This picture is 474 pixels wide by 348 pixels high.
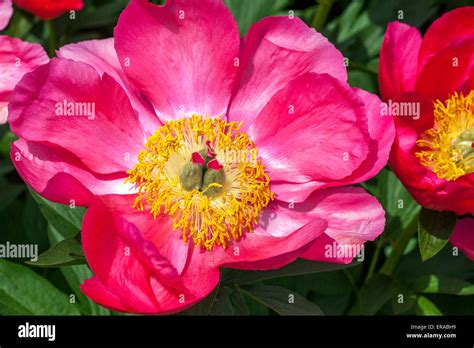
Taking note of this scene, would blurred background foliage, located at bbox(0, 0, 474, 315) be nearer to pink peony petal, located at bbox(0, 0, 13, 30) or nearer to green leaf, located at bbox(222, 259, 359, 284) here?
green leaf, located at bbox(222, 259, 359, 284)

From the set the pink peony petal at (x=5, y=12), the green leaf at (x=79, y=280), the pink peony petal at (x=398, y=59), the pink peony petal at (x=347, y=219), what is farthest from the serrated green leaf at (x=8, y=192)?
the pink peony petal at (x=398, y=59)

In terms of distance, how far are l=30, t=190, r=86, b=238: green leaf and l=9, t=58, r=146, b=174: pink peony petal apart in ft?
0.52

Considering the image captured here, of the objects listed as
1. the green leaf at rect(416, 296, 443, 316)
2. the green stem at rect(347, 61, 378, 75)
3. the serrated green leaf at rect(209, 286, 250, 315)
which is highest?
the green stem at rect(347, 61, 378, 75)

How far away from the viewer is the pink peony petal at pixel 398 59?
1122 mm

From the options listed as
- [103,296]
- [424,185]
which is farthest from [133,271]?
[424,185]

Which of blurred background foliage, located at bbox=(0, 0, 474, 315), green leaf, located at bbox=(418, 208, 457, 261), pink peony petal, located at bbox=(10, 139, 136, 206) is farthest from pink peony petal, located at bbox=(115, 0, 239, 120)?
green leaf, located at bbox=(418, 208, 457, 261)

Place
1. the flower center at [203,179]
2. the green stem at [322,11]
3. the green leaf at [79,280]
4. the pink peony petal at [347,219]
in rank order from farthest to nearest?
the green stem at [322,11]
the green leaf at [79,280]
the flower center at [203,179]
the pink peony petal at [347,219]

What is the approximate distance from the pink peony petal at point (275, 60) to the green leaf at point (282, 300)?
28 centimetres

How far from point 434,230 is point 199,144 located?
0.42 m

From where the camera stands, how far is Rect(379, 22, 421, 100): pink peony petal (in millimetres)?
1122

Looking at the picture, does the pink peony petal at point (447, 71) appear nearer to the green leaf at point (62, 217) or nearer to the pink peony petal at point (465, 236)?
the pink peony petal at point (465, 236)

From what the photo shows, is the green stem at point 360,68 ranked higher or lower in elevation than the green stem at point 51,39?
lower

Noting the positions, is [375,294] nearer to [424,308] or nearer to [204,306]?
[424,308]
